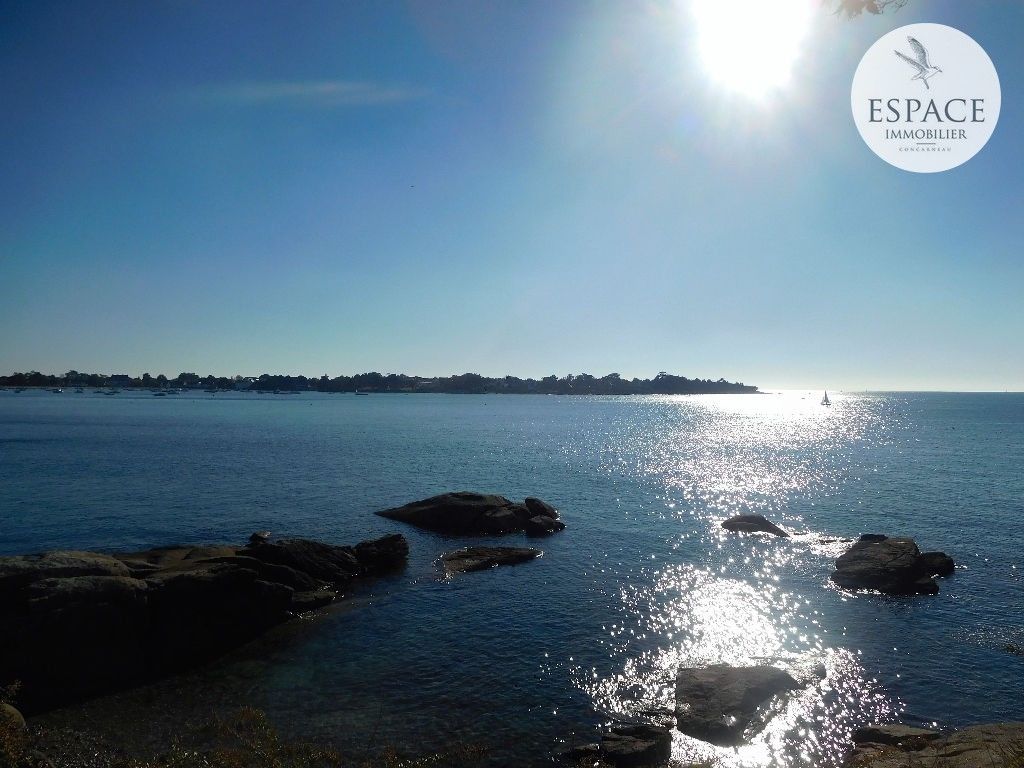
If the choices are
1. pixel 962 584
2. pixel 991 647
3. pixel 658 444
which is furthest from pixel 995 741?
pixel 658 444

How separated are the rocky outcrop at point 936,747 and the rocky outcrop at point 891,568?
1471 centimetres

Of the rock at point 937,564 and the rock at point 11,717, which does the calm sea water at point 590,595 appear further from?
the rock at point 11,717

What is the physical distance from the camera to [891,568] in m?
30.4

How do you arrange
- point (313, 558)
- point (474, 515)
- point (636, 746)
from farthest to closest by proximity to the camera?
1. point (474, 515)
2. point (313, 558)
3. point (636, 746)

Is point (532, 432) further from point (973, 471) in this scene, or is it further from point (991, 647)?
point (991, 647)

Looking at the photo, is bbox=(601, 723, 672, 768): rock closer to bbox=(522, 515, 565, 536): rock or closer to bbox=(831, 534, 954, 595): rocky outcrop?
bbox=(831, 534, 954, 595): rocky outcrop

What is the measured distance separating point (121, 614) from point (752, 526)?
127 ft

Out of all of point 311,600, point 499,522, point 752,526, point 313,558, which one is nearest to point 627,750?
point 311,600

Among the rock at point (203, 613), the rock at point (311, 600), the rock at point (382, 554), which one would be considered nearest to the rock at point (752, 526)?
the rock at point (382, 554)

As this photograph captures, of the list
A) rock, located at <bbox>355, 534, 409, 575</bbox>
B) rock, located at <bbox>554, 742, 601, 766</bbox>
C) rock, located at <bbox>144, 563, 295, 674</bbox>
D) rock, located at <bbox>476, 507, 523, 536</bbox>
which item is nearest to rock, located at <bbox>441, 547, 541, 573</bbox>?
rock, located at <bbox>355, 534, 409, 575</bbox>

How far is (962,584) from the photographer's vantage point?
101ft

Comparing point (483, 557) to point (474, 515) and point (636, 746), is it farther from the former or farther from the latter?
point (636, 746)

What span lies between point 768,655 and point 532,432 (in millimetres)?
107470

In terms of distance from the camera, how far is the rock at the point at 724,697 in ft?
55.9
